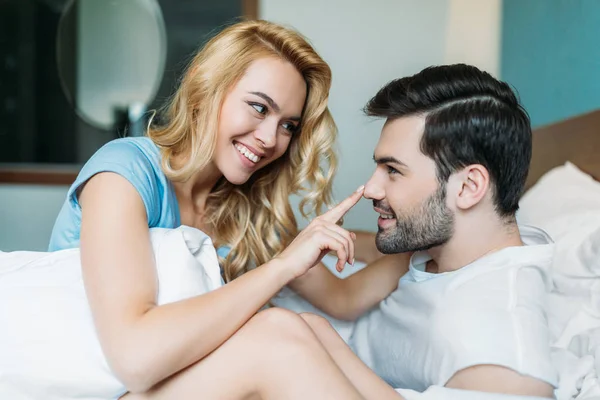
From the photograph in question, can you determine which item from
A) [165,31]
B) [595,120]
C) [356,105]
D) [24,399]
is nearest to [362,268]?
[595,120]

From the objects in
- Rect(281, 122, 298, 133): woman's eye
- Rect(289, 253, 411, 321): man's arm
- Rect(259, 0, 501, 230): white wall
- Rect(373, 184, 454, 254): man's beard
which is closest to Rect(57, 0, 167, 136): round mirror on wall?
Rect(259, 0, 501, 230): white wall

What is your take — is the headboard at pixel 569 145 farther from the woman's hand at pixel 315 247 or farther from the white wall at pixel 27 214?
the white wall at pixel 27 214

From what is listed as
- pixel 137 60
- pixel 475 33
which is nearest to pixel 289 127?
pixel 475 33

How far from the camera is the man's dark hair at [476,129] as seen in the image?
4.33 ft

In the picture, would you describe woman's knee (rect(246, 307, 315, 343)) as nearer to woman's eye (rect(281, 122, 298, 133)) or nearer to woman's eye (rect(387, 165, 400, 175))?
woman's eye (rect(387, 165, 400, 175))

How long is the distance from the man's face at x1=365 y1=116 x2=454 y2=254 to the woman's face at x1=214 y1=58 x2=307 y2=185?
259mm

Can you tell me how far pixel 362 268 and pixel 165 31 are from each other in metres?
2.03

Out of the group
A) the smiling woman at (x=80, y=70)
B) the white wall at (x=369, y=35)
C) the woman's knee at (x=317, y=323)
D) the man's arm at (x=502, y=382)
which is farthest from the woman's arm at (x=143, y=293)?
the smiling woman at (x=80, y=70)

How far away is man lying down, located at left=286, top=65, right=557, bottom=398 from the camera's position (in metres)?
1.20

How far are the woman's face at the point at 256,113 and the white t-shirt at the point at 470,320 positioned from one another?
0.46m

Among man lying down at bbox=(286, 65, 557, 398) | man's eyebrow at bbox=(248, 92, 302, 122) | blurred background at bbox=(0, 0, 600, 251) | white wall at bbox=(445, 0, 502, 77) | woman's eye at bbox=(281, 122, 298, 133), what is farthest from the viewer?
blurred background at bbox=(0, 0, 600, 251)

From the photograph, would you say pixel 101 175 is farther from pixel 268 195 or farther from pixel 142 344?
pixel 268 195

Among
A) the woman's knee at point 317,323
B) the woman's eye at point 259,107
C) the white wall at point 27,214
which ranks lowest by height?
the white wall at point 27,214

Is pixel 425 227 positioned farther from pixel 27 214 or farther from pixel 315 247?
pixel 27 214
